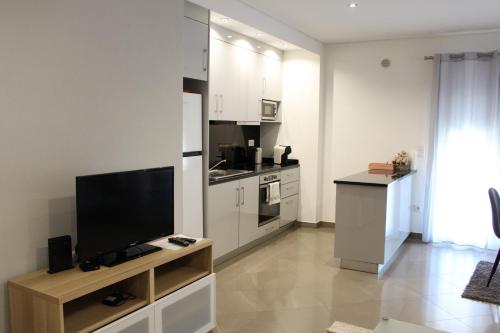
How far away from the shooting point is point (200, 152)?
13.2 feet

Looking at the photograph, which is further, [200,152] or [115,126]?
[200,152]

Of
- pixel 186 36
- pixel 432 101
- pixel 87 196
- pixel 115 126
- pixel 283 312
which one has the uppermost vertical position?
pixel 186 36

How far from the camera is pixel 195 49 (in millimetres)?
3859

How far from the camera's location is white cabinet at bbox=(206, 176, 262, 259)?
4254 millimetres

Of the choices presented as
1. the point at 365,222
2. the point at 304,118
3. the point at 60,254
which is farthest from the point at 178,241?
the point at 304,118

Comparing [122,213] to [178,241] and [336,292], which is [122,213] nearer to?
[178,241]

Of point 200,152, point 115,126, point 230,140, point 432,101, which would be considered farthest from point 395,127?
point 115,126

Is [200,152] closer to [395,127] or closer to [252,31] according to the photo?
[252,31]

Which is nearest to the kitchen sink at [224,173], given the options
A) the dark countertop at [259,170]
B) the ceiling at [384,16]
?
the dark countertop at [259,170]

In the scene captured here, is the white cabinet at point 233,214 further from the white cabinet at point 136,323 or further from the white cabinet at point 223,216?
the white cabinet at point 136,323

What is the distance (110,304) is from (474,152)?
465 centimetres

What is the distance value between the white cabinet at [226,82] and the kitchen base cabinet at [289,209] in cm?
141

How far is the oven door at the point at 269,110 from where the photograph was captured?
5.61m

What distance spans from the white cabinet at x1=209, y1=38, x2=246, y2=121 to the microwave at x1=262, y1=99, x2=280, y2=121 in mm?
554
